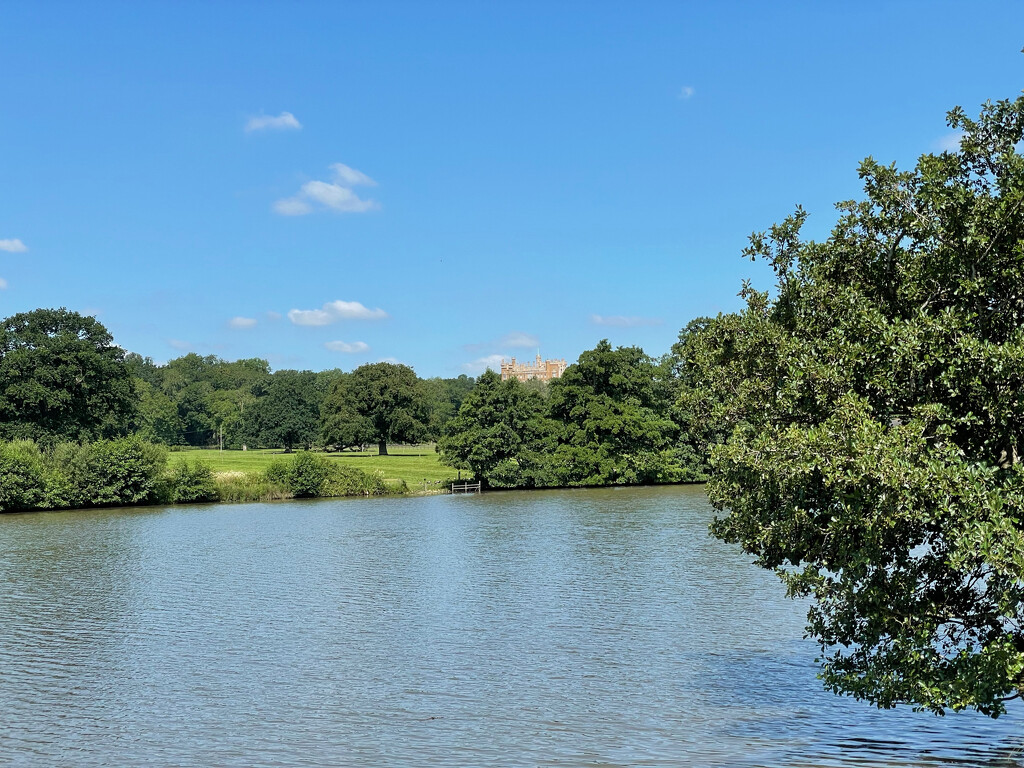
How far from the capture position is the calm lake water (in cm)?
1608

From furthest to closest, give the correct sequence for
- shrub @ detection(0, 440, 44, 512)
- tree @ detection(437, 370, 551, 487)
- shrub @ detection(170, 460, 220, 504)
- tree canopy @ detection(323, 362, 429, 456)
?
tree canopy @ detection(323, 362, 429, 456) → tree @ detection(437, 370, 551, 487) → shrub @ detection(170, 460, 220, 504) → shrub @ detection(0, 440, 44, 512)

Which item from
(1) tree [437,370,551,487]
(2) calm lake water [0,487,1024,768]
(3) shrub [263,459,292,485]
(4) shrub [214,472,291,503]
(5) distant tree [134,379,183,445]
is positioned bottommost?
(2) calm lake water [0,487,1024,768]

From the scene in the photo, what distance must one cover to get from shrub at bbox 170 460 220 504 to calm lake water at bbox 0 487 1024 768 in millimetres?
29142

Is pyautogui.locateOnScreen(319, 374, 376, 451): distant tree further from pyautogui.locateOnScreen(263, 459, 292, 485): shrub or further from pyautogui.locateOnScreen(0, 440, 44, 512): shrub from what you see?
pyautogui.locateOnScreen(0, 440, 44, 512): shrub

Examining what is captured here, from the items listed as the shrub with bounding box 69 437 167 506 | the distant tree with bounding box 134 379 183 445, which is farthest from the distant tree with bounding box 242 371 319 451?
the shrub with bounding box 69 437 167 506

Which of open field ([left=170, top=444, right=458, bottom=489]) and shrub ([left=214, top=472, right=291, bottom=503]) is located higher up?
open field ([left=170, top=444, right=458, bottom=489])

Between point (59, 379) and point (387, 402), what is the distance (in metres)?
45.6

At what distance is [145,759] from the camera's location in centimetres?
1598

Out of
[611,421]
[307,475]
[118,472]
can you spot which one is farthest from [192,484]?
[611,421]

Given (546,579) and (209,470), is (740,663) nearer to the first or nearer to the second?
(546,579)

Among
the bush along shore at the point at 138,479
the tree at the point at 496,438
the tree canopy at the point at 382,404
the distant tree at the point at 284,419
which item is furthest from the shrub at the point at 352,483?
the distant tree at the point at 284,419

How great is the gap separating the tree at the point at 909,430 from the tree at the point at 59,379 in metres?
75.8

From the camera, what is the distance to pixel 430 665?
72.8ft

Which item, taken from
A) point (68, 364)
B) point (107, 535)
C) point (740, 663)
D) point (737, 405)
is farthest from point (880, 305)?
point (68, 364)
